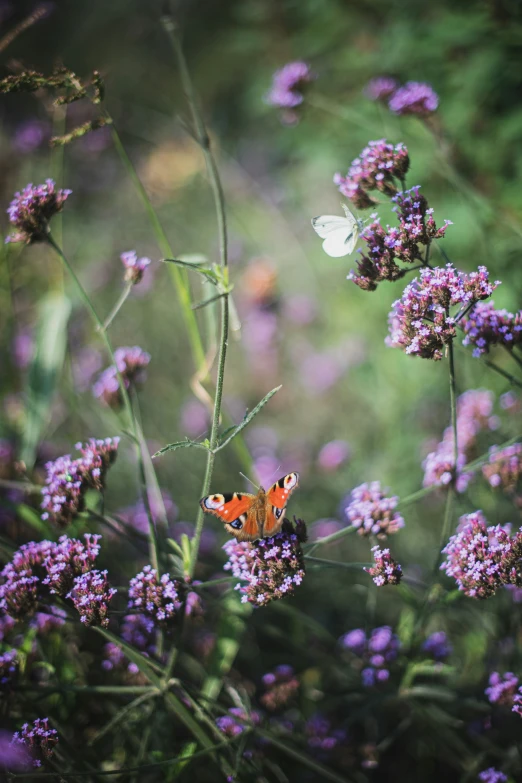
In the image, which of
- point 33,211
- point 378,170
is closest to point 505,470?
point 378,170

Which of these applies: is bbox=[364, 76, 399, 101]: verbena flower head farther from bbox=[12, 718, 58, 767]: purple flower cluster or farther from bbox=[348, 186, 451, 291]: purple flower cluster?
bbox=[12, 718, 58, 767]: purple flower cluster

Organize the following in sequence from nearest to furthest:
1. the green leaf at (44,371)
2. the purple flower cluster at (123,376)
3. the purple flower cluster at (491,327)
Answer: the purple flower cluster at (491,327) → the purple flower cluster at (123,376) → the green leaf at (44,371)

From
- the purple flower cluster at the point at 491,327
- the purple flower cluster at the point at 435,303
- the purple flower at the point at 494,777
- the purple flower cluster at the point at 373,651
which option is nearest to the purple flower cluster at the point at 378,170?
the purple flower cluster at the point at 435,303

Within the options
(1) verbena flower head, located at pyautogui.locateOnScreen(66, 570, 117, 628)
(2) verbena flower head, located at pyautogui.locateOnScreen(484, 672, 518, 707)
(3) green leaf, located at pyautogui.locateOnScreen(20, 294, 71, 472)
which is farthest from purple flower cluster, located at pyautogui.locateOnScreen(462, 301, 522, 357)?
(3) green leaf, located at pyautogui.locateOnScreen(20, 294, 71, 472)

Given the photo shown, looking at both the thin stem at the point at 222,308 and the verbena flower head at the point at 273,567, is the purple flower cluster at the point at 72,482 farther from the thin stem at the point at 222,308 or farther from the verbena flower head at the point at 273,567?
the verbena flower head at the point at 273,567

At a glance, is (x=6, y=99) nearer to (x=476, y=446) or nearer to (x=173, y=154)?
(x=173, y=154)

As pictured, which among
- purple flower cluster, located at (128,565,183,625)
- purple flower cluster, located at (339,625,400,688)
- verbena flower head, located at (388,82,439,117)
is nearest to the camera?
purple flower cluster, located at (128,565,183,625)
